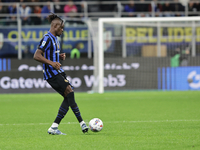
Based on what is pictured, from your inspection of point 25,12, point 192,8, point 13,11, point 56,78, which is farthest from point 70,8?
point 56,78

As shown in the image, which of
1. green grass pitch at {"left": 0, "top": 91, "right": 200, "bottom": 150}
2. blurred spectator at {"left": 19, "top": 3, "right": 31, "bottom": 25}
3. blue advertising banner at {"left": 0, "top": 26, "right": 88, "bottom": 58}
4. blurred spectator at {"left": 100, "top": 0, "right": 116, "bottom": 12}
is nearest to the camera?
green grass pitch at {"left": 0, "top": 91, "right": 200, "bottom": 150}

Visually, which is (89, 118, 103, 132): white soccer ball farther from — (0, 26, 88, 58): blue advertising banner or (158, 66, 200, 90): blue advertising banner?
(0, 26, 88, 58): blue advertising banner

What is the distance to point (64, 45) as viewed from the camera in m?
16.0

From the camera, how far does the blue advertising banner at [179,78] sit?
50.8ft

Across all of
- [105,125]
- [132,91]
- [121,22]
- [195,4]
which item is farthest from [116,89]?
[105,125]

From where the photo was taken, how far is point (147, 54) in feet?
52.0

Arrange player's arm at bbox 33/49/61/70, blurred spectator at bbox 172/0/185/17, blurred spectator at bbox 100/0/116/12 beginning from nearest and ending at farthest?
player's arm at bbox 33/49/61/70 → blurred spectator at bbox 172/0/185/17 → blurred spectator at bbox 100/0/116/12

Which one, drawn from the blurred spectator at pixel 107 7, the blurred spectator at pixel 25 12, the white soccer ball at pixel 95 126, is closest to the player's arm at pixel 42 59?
the white soccer ball at pixel 95 126

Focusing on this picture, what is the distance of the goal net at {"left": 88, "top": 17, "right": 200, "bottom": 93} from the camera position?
15.5m

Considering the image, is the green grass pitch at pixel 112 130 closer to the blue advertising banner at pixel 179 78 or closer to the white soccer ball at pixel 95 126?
the white soccer ball at pixel 95 126

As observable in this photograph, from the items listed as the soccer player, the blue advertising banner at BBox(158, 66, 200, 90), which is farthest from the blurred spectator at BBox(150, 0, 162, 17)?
the soccer player

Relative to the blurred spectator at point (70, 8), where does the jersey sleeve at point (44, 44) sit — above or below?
below

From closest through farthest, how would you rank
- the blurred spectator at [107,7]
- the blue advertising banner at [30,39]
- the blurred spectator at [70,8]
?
the blue advertising banner at [30,39] < the blurred spectator at [70,8] < the blurred spectator at [107,7]

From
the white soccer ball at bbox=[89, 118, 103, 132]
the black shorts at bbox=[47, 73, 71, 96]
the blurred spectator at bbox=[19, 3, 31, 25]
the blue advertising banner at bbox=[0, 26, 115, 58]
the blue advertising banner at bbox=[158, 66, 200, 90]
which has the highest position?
the blurred spectator at bbox=[19, 3, 31, 25]
